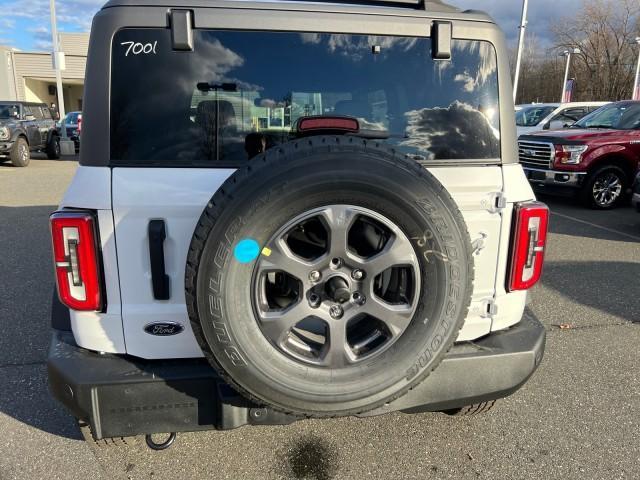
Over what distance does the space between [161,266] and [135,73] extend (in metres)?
0.77

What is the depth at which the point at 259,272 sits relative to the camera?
1773 mm

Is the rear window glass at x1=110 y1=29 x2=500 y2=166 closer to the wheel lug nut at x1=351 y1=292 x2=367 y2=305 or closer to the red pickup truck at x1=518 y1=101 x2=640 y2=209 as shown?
the wheel lug nut at x1=351 y1=292 x2=367 y2=305

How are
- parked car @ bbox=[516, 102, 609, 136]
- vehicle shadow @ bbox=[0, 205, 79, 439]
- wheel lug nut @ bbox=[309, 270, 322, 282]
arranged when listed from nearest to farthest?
wheel lug nut @ bbox=[309, 270, 322, 282], vehicle shadow @ bbox=[0, 205, 79, 439], parked car @ bbox=[516, 102, 609, 136]

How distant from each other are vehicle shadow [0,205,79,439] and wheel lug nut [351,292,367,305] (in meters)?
1.78

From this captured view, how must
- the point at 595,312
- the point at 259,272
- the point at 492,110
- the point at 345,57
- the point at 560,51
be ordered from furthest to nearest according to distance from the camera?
the point at 560,51 → the point at 595,312 → the point at 492,110 → the point at 345,57 → the point at 259,272

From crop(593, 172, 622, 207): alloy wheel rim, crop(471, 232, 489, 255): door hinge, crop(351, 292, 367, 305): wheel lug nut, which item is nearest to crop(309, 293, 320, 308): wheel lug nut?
crop(351, 292, 367, 305): wheel lug nut

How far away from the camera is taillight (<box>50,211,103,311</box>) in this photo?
186cm

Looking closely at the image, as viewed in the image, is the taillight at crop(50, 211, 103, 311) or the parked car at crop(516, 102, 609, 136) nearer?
the taillight at crop(50, 211, 103, 311)

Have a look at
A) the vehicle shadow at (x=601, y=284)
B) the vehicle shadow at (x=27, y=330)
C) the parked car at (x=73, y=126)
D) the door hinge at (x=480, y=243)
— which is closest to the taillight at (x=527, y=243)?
the door hinge at (x=480, y=243)

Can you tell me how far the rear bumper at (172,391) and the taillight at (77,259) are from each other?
0.27 metres

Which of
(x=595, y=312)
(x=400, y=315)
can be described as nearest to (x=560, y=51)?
(x=595, y=312)

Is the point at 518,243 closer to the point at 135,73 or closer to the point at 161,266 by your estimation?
the point at 161,266

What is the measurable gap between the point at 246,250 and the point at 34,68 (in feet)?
146

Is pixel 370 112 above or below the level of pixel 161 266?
above
